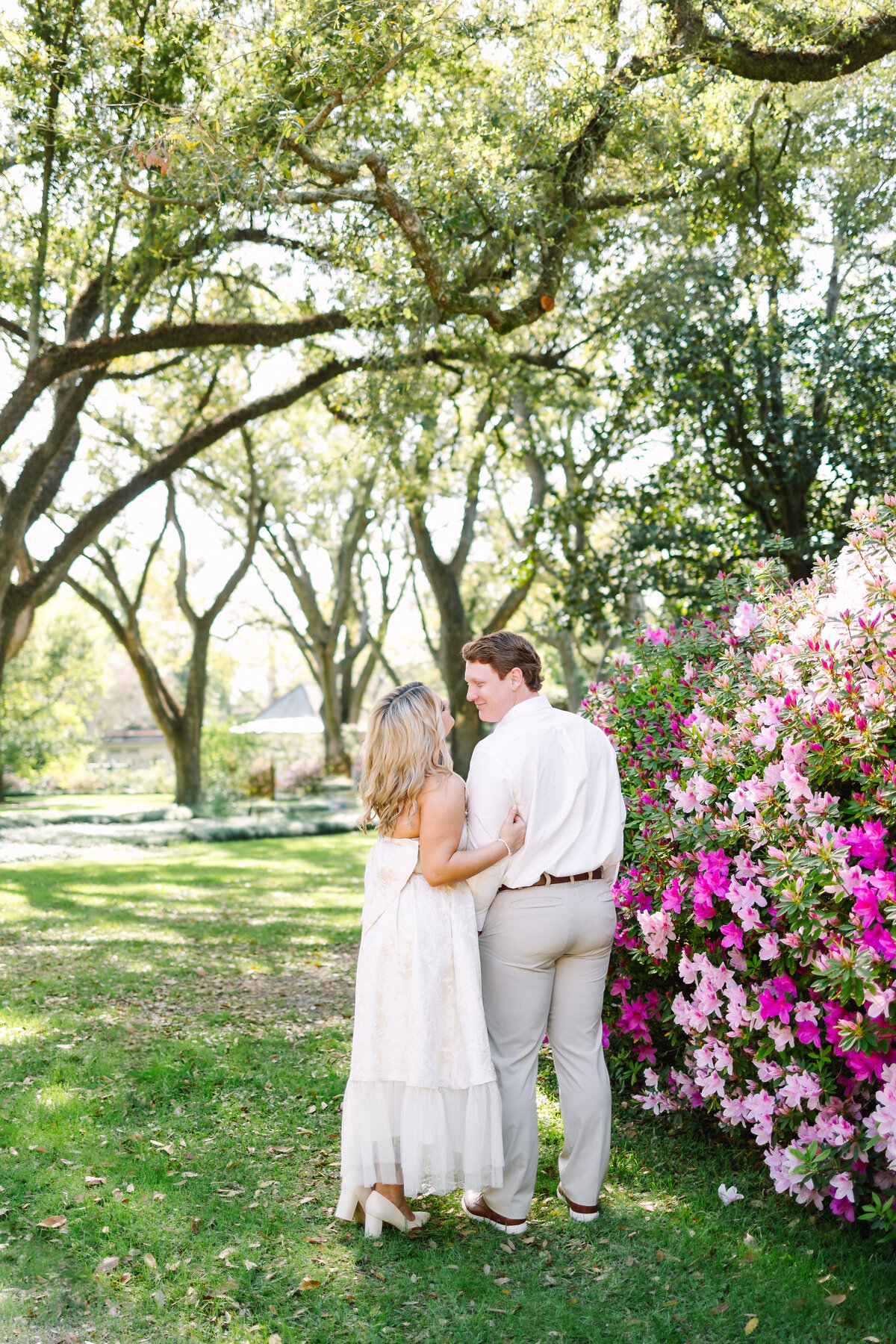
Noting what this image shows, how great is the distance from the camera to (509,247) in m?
8.73

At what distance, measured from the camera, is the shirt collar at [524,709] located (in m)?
3.75

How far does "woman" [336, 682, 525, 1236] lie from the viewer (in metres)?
3.49

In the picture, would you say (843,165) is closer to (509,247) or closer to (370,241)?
(509,247)

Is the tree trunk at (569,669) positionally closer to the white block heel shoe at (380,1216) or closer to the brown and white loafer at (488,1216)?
the brown and white loafer at (488,1216)

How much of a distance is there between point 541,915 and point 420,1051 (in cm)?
64

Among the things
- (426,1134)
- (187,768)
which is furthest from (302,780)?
(426,1134)

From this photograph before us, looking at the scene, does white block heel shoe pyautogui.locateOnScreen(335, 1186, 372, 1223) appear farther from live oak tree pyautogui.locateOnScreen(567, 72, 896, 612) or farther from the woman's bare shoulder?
live oak tree pyautogui.locateOnScreen(567, 72, 896, 612)

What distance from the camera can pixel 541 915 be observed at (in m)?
3.59

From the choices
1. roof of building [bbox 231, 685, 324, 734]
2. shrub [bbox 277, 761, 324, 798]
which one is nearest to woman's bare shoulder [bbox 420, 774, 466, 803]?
roof of building [bbox 231, 685, 324, 734]

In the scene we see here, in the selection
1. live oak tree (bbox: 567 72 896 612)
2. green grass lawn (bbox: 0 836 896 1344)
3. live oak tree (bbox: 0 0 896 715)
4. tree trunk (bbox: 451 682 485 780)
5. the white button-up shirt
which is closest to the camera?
green grass lawn (bbox: 0 836 896 1344)

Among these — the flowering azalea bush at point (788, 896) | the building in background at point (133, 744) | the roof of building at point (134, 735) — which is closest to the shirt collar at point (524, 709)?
the flowering azalea bush at point (788, 896)

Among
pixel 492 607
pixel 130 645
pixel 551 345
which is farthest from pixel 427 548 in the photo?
pixel 492 607

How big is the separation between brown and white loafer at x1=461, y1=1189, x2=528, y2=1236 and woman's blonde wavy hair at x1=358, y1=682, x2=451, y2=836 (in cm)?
142

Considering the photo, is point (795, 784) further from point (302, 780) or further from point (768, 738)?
point (302, 780)
